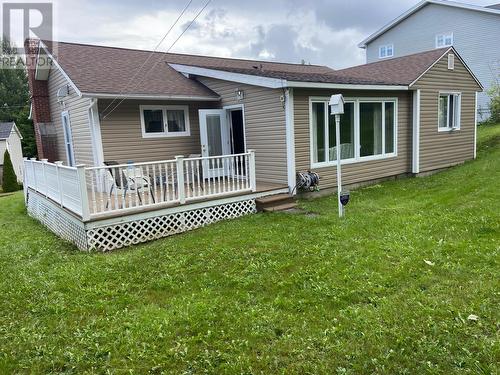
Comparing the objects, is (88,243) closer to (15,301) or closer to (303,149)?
(15,301)

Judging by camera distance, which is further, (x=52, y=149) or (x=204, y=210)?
(x=52, y=149)

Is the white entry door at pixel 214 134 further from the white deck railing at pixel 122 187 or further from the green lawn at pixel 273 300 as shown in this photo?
the green lawn at pixel 273 300

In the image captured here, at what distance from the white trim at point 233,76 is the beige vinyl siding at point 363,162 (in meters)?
0.63

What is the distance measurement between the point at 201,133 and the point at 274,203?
9.87ft

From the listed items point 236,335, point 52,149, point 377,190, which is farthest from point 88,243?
point 52,149

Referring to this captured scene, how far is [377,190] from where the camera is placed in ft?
32.6

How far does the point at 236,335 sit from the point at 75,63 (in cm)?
961

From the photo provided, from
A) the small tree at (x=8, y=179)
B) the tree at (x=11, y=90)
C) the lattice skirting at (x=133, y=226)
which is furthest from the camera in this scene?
the tree at (x=11, y=90)

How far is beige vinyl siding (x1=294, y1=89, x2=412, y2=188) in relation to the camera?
8.88m

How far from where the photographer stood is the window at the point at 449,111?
1248 centimetres

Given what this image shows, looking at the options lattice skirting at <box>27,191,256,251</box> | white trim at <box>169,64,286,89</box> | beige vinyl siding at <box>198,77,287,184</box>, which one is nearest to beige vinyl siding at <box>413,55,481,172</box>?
beige vinyl siding at <box>198,77,287,184</box>

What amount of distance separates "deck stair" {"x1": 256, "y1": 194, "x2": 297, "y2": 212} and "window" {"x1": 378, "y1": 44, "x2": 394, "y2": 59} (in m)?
21.4

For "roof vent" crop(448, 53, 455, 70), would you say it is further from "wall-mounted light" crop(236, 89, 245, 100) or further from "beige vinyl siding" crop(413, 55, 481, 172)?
"wall-mounted light" crop(236, 89, 245, 100)

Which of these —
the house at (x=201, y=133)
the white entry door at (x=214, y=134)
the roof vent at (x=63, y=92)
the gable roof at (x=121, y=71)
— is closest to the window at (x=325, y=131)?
the house at (x=201, y=133)
